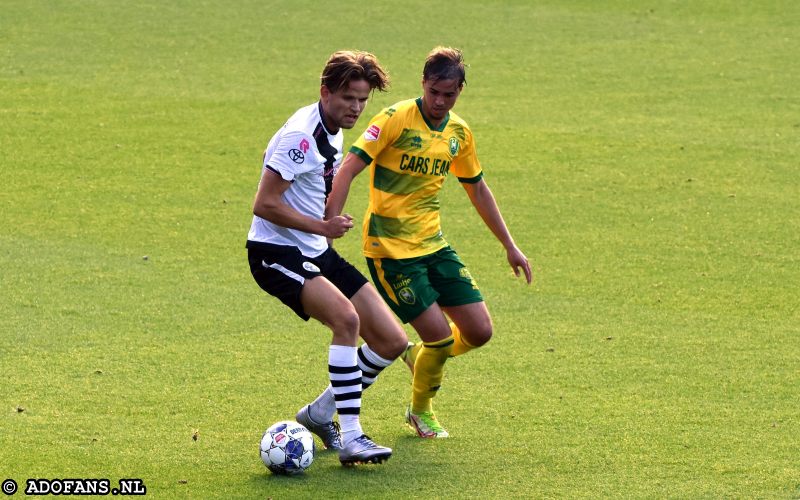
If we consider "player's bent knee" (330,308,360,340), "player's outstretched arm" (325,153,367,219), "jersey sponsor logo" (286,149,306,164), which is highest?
"jersey sponsor logo" (286,149,306,164)

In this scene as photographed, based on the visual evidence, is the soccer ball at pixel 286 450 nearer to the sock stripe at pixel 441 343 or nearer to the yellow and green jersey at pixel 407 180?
the sock stripe at pixel 441 343

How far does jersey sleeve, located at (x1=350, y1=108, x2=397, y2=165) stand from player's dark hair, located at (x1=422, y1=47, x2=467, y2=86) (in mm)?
348

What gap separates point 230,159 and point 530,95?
463cm

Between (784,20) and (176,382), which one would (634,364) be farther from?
(784,20)

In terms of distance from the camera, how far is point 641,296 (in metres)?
10.0

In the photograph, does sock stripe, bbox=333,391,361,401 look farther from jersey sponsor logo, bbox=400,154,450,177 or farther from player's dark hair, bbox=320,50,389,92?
player's dark hair, bbox=320,50,389,92

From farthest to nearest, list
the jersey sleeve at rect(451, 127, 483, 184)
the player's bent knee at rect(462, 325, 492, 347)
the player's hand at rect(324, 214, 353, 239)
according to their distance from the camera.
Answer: the jersey sleeve at rect(451, 127, 483, 184)
the player's bent knee at rect(462, 325, 492, 347)
the player's hand at rect(324, 214, 353, 239)

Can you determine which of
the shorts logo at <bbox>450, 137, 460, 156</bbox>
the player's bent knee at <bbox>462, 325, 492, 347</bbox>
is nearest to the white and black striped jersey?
the shorts logo at <bbox>450, 137, 460, 156</bbox>

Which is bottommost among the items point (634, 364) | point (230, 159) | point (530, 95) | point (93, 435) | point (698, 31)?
point (93, 435)

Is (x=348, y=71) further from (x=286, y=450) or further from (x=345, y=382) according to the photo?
(x=286, y=450)

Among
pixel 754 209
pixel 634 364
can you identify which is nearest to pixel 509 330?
pixel 634 364

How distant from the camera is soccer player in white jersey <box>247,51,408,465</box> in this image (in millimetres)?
6352

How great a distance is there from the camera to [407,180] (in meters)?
7.18

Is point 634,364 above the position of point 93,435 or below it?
above
